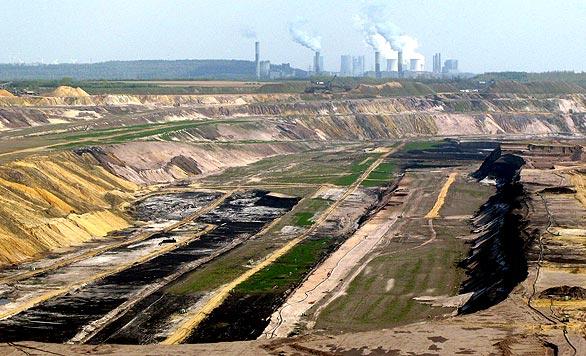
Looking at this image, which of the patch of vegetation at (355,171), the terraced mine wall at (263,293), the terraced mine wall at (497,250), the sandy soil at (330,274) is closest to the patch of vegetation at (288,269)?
the terraced mine wall at (263,293)

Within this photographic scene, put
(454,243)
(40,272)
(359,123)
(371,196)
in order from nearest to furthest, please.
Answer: (40,272) → (454,243) → (371,196) → (359,123)

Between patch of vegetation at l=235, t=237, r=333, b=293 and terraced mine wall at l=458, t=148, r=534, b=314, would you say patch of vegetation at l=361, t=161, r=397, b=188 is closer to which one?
terraced mine wall at l=458, t=148, r=534, b=314

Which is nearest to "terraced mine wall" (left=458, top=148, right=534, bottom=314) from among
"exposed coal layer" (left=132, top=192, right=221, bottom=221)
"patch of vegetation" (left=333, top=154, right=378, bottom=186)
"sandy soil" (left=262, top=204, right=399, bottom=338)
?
"sandy soil" (left=262, top=204, right=399, bottom=338)

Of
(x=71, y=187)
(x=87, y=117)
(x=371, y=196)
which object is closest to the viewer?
(x=71, y=187)

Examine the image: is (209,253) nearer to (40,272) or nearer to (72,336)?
(40,272)

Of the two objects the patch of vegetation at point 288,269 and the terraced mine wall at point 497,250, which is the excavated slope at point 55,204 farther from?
the terraced mine wall at point 497,250

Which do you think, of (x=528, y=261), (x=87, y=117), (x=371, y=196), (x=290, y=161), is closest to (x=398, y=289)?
(x=528, y=261)
